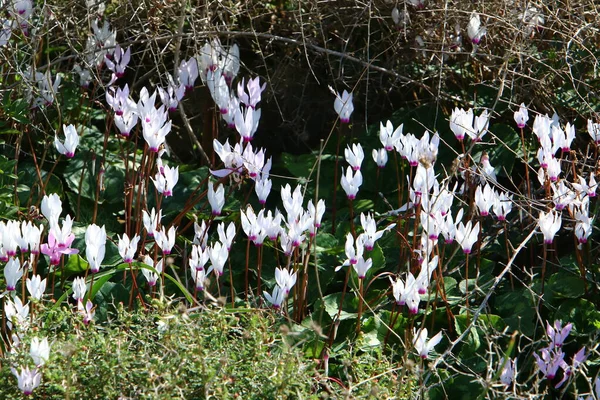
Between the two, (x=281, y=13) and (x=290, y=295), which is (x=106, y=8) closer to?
(x=281, y=13)

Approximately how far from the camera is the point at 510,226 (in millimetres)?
2998

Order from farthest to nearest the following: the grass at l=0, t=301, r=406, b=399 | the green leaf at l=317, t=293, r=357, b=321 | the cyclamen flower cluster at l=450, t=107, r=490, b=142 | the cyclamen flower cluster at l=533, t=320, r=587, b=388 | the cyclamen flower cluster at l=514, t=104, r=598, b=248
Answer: the cyclamen flower cluster at l=450, t=107, r=490, b=142 < the green leaf at l=317, t=293, r=357, b=321 < the cyclamen flower cluster at l=514, t=104, r=598, b=248 < the cyclamen flower cluster at l=533, t=320, r=587, b=388 < the grass at l=0, t=301, r=406, b=399

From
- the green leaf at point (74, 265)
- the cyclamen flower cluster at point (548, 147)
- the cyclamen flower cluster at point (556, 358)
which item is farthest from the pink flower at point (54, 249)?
the cyclamen flower cluster at point (548, 147)

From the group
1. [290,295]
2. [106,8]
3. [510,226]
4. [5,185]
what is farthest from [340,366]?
[106,8]

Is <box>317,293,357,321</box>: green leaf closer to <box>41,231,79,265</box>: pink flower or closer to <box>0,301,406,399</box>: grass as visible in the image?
<box>0,301,406,399</box>: grass

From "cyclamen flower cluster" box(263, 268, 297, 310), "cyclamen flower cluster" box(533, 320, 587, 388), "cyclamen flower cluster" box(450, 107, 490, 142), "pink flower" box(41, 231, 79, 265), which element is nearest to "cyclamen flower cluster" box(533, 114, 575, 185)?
"cyclamen flower cluster" box(450, 107, 490, 142)

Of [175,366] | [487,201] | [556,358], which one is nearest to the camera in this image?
[175,366]

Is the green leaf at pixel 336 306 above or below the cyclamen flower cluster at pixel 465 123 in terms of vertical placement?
below

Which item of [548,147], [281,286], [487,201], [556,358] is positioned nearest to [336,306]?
[281,286]

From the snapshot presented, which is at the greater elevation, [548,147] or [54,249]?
[548,147]

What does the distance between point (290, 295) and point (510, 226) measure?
2.70 ft

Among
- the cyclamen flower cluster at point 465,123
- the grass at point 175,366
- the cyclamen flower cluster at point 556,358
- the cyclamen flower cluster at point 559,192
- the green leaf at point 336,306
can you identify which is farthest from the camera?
the cyclamen flower cluster at point 465,123

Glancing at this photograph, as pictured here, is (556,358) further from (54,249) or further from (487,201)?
(54,249)

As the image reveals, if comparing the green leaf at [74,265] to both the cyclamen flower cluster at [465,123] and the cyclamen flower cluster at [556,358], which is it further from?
the cyclamen flower cluster at [556,358]
